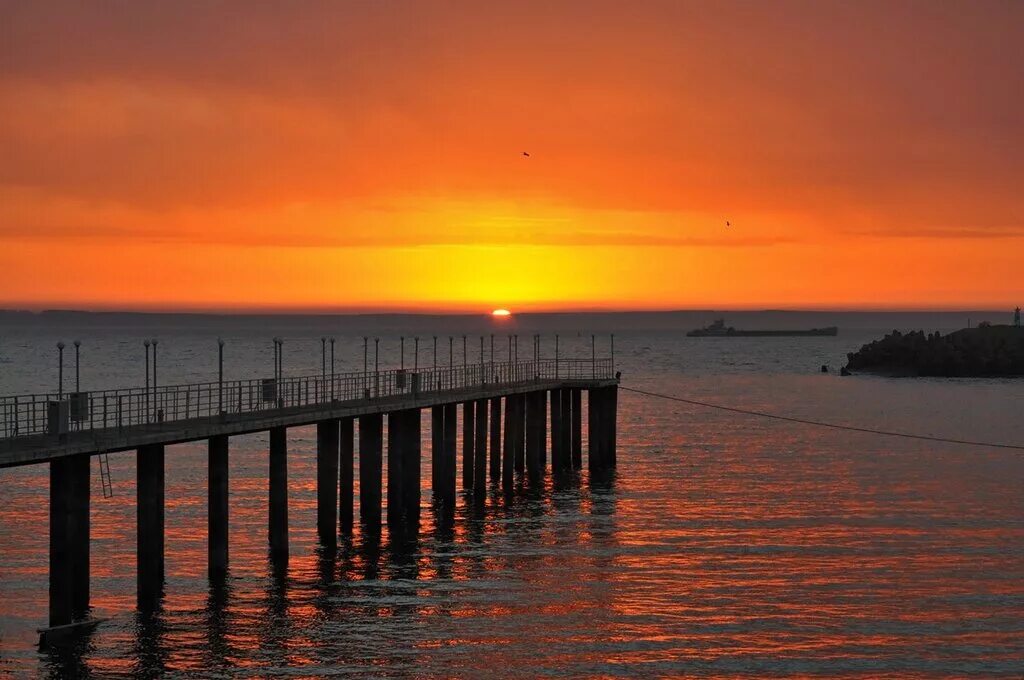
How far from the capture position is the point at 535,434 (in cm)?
8044

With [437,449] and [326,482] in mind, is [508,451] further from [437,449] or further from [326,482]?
[326,482]

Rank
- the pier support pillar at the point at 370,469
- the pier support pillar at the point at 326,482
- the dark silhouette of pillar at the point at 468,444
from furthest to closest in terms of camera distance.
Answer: the dark silhouette of pillar at the point at 468,444
the pier support pillar at the point at 370,469
the pier support pillar at the point at 326,482

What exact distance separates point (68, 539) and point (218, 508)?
8857mm

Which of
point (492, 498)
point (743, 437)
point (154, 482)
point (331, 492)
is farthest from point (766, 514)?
point (743, 437)

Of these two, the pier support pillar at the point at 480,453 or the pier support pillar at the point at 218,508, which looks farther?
the pier support pillar at the point at 480,453

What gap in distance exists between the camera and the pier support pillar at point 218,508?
153 ft

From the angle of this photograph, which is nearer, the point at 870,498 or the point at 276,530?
the point at 276,530

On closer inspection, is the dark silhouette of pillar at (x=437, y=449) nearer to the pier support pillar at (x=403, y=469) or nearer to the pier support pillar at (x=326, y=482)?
the pier support pillar at (x=403, y=469)

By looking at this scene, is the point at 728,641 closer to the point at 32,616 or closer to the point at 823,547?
the point at 823,547

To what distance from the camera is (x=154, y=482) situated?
42.7 metres

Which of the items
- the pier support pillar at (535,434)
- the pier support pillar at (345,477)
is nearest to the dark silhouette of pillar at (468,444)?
the pier support pillar at (535,434)

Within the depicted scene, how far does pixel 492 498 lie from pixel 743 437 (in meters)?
46.0

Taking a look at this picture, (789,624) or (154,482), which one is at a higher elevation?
(154,482)

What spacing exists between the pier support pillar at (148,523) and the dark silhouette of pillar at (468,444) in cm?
3001
